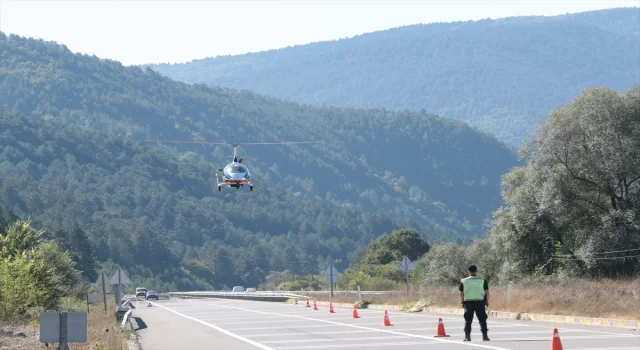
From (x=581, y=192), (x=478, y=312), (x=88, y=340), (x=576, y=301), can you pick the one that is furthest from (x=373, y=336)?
(x=581, y=192)

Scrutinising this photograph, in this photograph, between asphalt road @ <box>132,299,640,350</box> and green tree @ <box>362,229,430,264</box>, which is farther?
green tree @ <box>362,229,430,264</box>

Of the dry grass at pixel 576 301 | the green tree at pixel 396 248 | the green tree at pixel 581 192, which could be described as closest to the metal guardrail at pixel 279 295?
the green tree at pixel 581 192

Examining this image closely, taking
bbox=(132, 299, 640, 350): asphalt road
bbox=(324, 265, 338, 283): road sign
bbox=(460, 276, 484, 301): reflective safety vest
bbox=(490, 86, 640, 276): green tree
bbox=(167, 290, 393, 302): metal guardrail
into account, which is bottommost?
bbox=(132, 299, 640, 350): asphalt road

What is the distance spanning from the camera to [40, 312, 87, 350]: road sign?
51.0 feet

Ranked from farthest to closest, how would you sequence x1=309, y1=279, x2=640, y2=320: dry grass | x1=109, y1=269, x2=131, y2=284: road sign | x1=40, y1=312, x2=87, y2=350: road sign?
x1=109, y1=269, x2=131, y2=284: road sign < x1=309, y1=279, x2=640, y2=320: dry grass < x1=40, y1=312, x2=87, y2=350: road sign

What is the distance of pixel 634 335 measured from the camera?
74.7ft

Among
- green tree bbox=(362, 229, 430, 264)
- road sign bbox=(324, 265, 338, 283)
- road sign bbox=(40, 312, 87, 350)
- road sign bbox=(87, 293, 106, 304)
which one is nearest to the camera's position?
road sign bbox=(40, 312, 87, 350)

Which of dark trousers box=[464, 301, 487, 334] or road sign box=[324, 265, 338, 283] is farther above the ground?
road sign box=[324, 265, 338, 283]

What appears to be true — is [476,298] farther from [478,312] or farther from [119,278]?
[119,278]

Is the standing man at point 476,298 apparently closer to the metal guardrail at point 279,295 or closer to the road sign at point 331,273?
the road sign at point 331,273

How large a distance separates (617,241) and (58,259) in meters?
31.4

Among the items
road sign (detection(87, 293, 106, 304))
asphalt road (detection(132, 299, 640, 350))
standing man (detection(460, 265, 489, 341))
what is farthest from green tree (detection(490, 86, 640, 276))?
standing man (detection(460, 265, 489, 341))

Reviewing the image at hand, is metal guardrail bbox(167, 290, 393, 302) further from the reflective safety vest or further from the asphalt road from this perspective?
the reflective safety vest

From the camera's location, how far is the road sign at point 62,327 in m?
15.5
